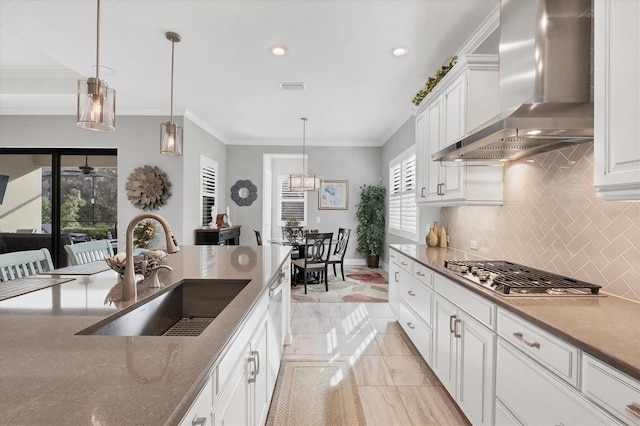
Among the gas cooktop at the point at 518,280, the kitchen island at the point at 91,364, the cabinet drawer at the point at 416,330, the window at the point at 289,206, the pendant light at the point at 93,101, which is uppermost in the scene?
the pendant light at the point at 93,101

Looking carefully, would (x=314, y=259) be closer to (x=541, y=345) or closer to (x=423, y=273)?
(x=423, y=273)

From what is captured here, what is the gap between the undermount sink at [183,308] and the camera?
1304 millimetres

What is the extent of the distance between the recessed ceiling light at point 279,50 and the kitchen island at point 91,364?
2516 millimetres

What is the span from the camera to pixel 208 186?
5867mm

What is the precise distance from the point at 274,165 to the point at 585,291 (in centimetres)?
773

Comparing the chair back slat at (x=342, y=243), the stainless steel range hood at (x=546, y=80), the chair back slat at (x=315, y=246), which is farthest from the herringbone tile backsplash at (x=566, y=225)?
the chair back slat at (x=342, y=243)

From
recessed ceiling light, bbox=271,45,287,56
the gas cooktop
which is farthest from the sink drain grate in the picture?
recessed ceiling light, bbox=271,45,287,56

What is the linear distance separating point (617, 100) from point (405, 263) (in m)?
2.16

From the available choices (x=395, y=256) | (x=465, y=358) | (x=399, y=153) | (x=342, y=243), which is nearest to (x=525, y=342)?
(x=465, y=358)

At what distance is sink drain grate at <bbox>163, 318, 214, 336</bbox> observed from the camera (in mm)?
1524

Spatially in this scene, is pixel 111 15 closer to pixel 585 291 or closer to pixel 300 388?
pixel 300 388

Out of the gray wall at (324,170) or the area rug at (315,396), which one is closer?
the area rug at (315,396)

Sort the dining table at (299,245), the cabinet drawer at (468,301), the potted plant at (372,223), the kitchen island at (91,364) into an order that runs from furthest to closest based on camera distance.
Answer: the potted plant at (372,223) < the dining table at (299,245) < the cabinet drawer at (468,301) < the kitchen island at (91,364)

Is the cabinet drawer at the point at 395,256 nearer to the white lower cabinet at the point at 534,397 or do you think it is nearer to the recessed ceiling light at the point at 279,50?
the white lower cabinet at the point at 534,397
